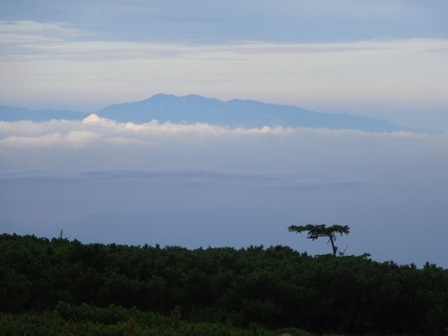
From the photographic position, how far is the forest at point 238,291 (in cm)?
1168

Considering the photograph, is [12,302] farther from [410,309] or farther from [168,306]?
[410,309]

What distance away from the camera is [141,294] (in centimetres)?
1217

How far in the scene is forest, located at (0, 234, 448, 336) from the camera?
11680mm

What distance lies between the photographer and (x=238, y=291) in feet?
38.9

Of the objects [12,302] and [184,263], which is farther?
[184,263]

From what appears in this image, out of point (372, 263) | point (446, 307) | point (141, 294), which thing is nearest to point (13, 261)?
point (141, 294)

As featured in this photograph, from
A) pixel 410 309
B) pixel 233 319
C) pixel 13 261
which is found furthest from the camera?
pixel 13 261

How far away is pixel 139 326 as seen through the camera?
32.2 ft

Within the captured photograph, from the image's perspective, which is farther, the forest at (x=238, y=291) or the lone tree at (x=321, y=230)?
the lone tree at (x=321, y=230)

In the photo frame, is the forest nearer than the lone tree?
Yes

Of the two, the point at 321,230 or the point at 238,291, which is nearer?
the point at 238,291

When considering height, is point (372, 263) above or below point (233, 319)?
above

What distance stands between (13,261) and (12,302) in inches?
42.1

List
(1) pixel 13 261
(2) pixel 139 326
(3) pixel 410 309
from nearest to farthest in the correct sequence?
(2) pixel 139 326, (3) pixel 410 309, (1) pixel 13 261
